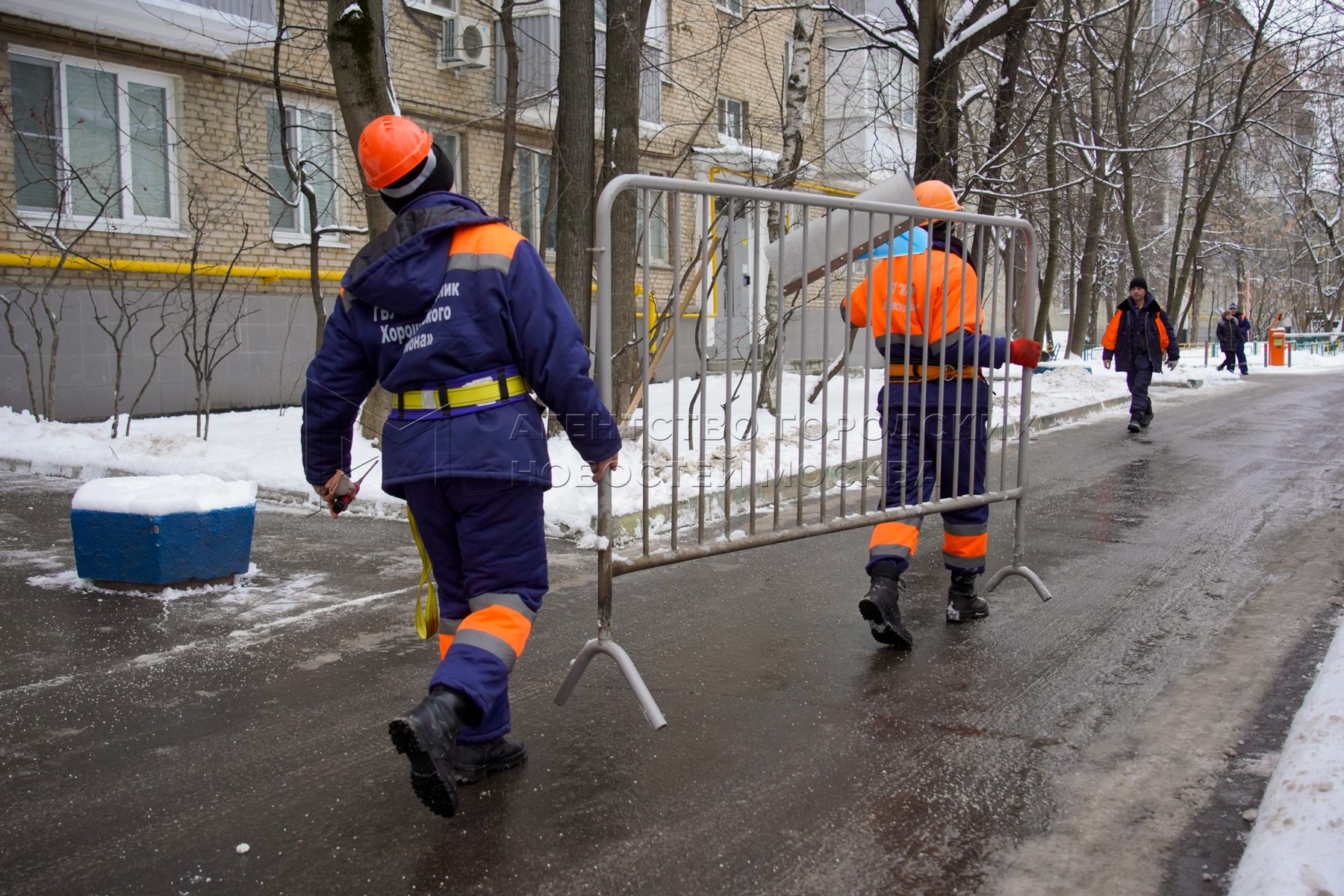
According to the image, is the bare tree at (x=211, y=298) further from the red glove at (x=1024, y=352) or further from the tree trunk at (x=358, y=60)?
the red glove at (x=1024, y=352)

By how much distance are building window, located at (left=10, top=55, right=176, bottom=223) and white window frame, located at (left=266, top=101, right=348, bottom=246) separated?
1.21 m

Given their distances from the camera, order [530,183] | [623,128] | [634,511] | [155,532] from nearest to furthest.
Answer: [155,532], [634,511], [623,128], [530,183]

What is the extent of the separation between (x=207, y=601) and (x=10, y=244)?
28.9ft

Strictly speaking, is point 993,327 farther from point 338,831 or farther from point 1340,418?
point 1340,418

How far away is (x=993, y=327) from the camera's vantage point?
17.2 feet

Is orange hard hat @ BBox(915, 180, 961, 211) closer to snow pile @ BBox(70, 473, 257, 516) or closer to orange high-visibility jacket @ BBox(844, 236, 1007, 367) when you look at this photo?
orange high-visibility jacket @ BBox(844, 236, 1007, 367)

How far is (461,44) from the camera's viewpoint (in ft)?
51.0

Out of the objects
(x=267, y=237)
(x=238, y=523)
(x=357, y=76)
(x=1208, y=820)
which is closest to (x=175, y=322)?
(x=267, y=237)

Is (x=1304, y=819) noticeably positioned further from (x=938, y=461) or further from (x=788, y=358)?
(x=788, y=358)

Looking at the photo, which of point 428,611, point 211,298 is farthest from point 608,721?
point 211,298

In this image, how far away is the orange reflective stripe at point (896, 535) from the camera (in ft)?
15.4

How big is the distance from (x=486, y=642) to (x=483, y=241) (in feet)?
3.76

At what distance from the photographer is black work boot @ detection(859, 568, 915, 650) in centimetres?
449

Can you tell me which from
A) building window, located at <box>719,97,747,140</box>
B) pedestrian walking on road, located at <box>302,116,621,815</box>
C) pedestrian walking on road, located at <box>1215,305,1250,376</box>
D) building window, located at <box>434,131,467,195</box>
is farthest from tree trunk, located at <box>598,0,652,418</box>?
pedestrian walking on road, located at <box>1215,305,1250,376</box>
